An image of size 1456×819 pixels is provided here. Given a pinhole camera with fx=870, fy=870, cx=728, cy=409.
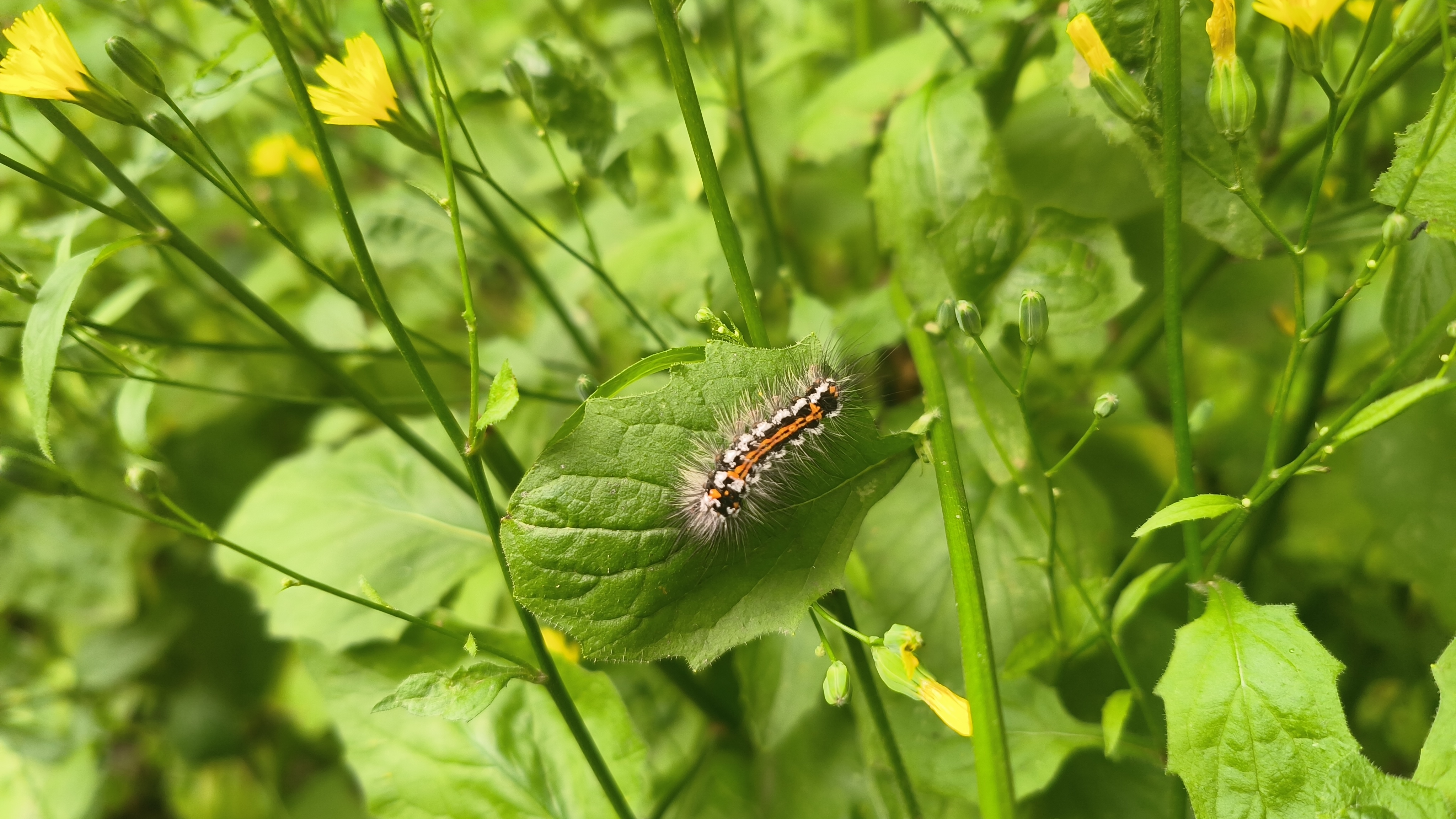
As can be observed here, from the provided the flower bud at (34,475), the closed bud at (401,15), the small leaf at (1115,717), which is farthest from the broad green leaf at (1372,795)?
the flower bud at (34,475)

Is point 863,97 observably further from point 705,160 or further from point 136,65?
point 136,65

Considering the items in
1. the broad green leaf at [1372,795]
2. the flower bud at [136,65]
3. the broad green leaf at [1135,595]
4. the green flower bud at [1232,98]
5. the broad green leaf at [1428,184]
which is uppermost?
the flower bud at [136,65]

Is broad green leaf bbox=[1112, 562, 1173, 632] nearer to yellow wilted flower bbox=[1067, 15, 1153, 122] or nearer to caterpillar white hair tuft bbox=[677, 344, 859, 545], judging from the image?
caterpillar white hair tuft bbox=[677, 344, 859, 545]

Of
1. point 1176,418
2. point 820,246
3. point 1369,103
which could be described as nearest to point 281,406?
point 820,246

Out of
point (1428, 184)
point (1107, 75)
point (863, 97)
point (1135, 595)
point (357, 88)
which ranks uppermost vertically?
point (357, 88)

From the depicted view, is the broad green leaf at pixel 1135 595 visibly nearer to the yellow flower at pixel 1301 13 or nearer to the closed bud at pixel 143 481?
the yellow flower at pixel 1301 13

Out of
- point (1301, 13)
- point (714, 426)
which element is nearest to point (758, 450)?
point (714, 426)

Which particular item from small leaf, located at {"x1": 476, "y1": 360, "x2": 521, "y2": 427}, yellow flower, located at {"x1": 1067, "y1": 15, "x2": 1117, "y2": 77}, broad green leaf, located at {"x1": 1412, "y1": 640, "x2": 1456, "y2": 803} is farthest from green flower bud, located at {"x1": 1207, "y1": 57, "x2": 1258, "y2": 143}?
small leaf, located at {"x1": 476, "y1": 360, "x2": 521, "y2": 427}
